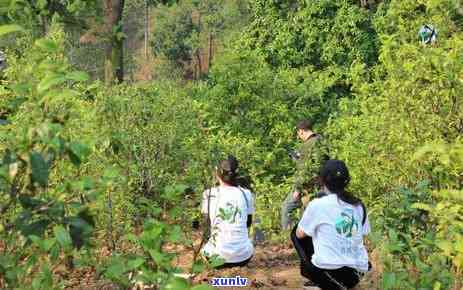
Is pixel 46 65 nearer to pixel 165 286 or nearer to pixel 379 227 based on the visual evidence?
pixel 165 286

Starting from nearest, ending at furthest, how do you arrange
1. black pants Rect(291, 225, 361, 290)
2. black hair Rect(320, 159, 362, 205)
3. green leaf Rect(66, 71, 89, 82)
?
green leaf Rect(66, 71, 89, 82)
black hair Rect(320, 159, 362, 205)
black pants Rect(291, 225, 361, 290)

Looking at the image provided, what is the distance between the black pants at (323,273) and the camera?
14.7 ft

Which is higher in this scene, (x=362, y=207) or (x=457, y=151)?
(x=457, y=151)

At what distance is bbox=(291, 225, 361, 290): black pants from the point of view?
176 inches

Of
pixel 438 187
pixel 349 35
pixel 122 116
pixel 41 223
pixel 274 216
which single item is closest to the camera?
pixel 41 223

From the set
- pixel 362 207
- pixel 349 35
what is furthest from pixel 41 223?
pixel 349 35

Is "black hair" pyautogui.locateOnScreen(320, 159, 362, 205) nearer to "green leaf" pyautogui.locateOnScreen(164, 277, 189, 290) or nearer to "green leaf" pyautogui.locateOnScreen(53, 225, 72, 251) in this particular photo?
"green leaf" pyautogui.locateOnScreen(164, 277, 189, 290)

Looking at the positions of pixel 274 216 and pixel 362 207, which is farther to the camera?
pixel 274 216

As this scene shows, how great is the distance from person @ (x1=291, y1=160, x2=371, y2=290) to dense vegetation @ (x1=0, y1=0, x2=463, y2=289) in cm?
20

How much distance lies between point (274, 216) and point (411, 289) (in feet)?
15.2

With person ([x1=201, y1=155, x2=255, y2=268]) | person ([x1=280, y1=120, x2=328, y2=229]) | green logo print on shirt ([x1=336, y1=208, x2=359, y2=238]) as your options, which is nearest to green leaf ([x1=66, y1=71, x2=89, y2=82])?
green logo print on shirt ([x1=336, y1=208, x2=359, y2=238])

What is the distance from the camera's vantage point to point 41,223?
→ 6.28 feet

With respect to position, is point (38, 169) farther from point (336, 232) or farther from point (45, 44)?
point (336, 232)

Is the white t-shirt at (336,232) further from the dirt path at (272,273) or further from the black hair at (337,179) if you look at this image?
the dirt path at (272,273)
